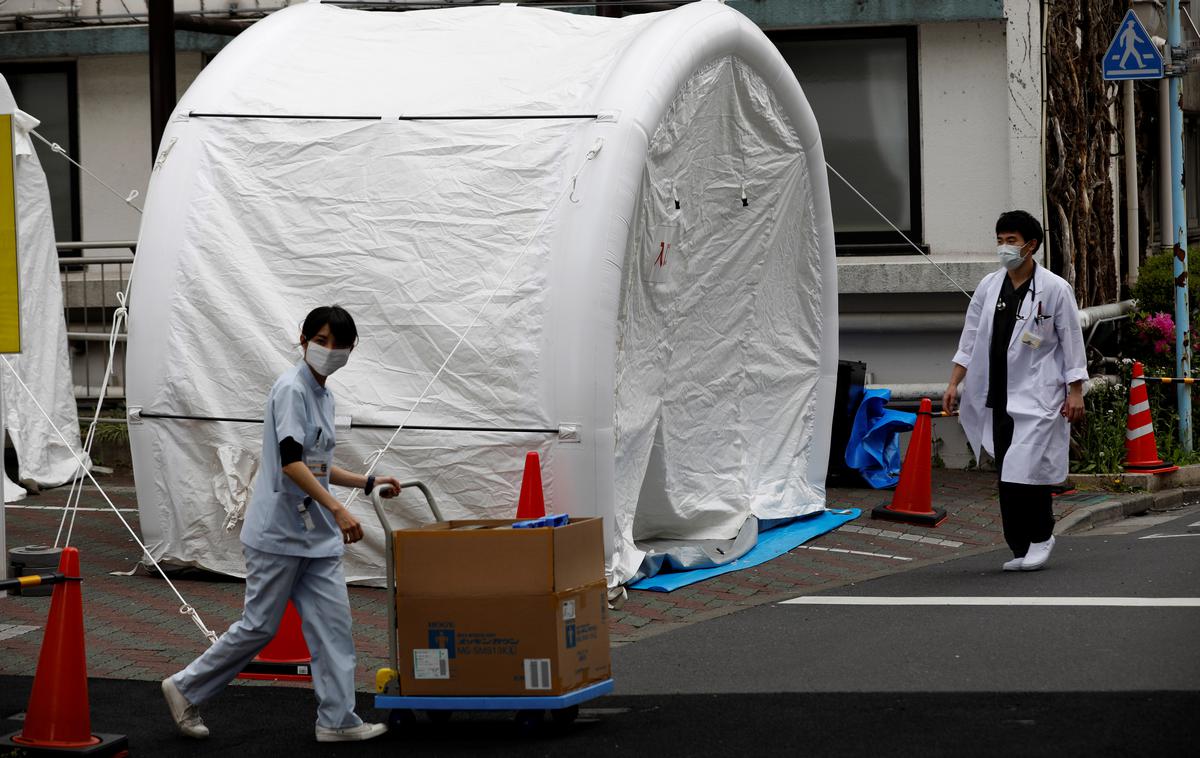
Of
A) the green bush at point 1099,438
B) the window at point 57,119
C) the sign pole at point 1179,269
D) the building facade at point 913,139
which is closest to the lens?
the green bush at point 1099,438

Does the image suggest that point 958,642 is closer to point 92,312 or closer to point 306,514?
point 306,514

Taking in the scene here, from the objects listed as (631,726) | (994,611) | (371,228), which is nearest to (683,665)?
(631,726)

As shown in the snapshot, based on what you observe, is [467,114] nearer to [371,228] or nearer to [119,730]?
[371,228]

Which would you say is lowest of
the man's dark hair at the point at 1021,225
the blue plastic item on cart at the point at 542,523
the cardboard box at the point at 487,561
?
the cardboard box at the point at 487,561

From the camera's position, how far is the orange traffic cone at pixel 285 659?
7379 millimetres

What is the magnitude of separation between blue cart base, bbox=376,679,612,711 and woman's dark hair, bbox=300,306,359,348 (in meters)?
1.38

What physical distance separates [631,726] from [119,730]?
2.09 metres

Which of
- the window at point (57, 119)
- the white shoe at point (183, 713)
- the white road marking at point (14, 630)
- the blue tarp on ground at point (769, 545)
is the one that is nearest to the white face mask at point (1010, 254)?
the blue tarp on ground at point (769, 545)

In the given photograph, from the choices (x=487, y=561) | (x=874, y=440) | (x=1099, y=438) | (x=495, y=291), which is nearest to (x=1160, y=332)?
(x=1099, y=438)

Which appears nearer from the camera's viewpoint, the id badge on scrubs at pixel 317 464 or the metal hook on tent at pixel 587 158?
the id badge on scrubs at pixel 317 464

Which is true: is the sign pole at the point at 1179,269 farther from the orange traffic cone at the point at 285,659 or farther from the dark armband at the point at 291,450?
the dark armband at the point at 291,450

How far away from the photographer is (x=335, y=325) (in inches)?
249

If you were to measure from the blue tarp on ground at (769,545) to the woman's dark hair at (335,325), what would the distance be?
356 centimetres

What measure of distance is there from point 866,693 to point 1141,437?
23.5ft
